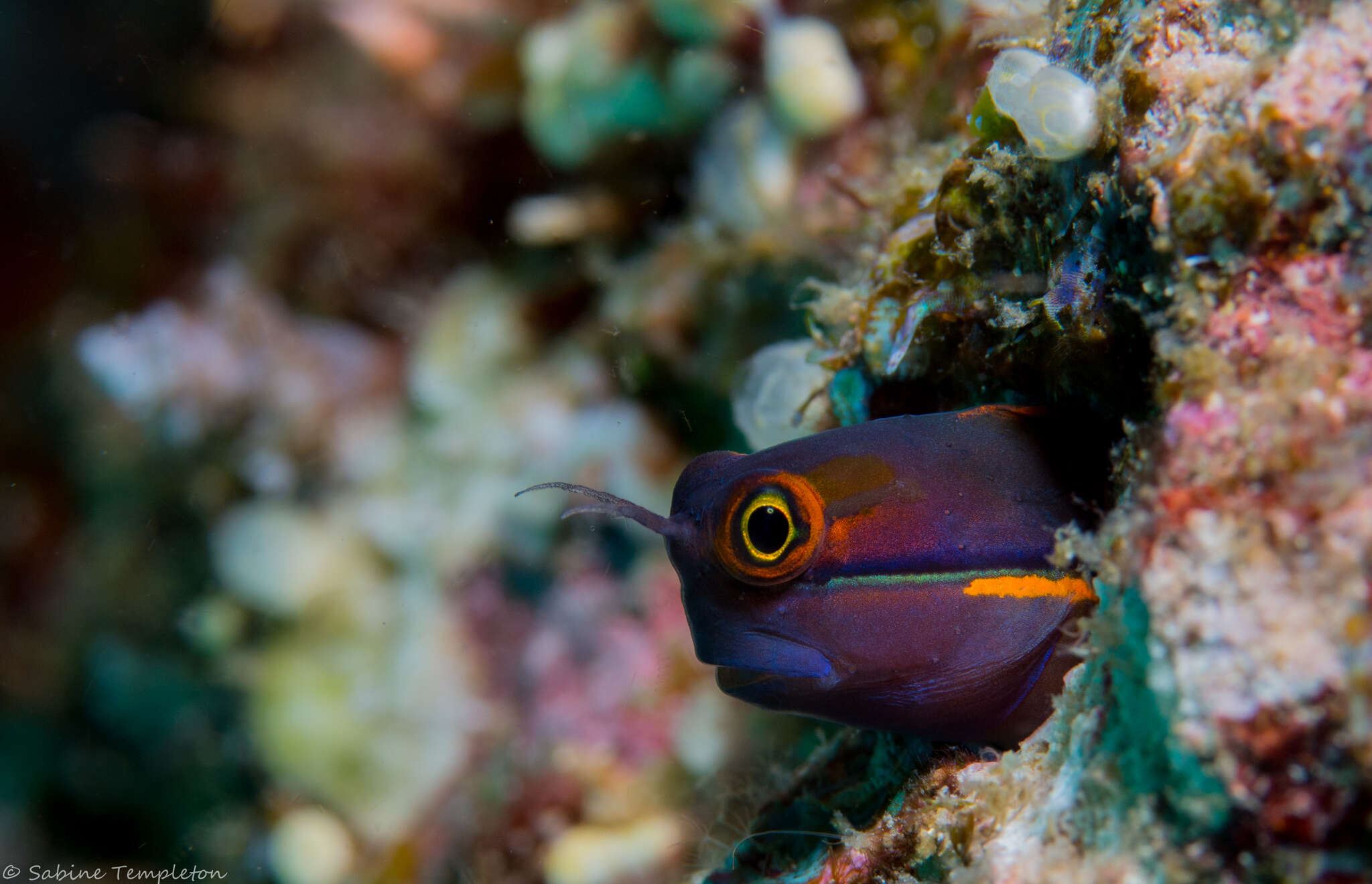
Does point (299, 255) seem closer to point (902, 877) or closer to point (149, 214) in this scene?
point (149, 214)

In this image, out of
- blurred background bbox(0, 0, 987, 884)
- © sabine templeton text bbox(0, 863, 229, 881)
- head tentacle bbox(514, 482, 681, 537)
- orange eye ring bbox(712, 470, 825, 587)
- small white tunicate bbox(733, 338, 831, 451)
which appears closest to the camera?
orange eye ring bbox(712, 470, 825, 587)

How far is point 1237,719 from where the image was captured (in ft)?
4.04

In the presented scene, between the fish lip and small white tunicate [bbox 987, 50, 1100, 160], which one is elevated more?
A: small white tunicate [bbox 987, 50, 1100, 160]

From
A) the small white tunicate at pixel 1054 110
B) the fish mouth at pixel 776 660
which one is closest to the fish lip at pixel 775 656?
the fish mouth at pixel 776 660

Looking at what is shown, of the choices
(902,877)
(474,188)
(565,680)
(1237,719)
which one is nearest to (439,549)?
(565,680)

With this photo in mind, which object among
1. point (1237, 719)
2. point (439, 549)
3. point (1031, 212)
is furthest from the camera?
point (439, 549)

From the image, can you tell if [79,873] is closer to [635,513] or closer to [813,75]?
[635,513]

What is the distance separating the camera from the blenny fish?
198 centimetres

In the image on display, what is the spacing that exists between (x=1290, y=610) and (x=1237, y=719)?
0.60ft

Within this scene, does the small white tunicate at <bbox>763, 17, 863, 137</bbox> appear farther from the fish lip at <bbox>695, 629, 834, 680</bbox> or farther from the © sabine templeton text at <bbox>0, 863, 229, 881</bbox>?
the © sabine templeton text at <bbox>0, 863, 229, 881</bbox>

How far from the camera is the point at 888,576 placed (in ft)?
6.55

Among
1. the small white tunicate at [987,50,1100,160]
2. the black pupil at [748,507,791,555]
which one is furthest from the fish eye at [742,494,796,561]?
the small white tunicate at [987,50,1100,160]

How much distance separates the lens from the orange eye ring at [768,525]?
195 centimetres

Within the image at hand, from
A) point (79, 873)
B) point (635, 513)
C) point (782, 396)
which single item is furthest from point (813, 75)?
point (79, 873)
